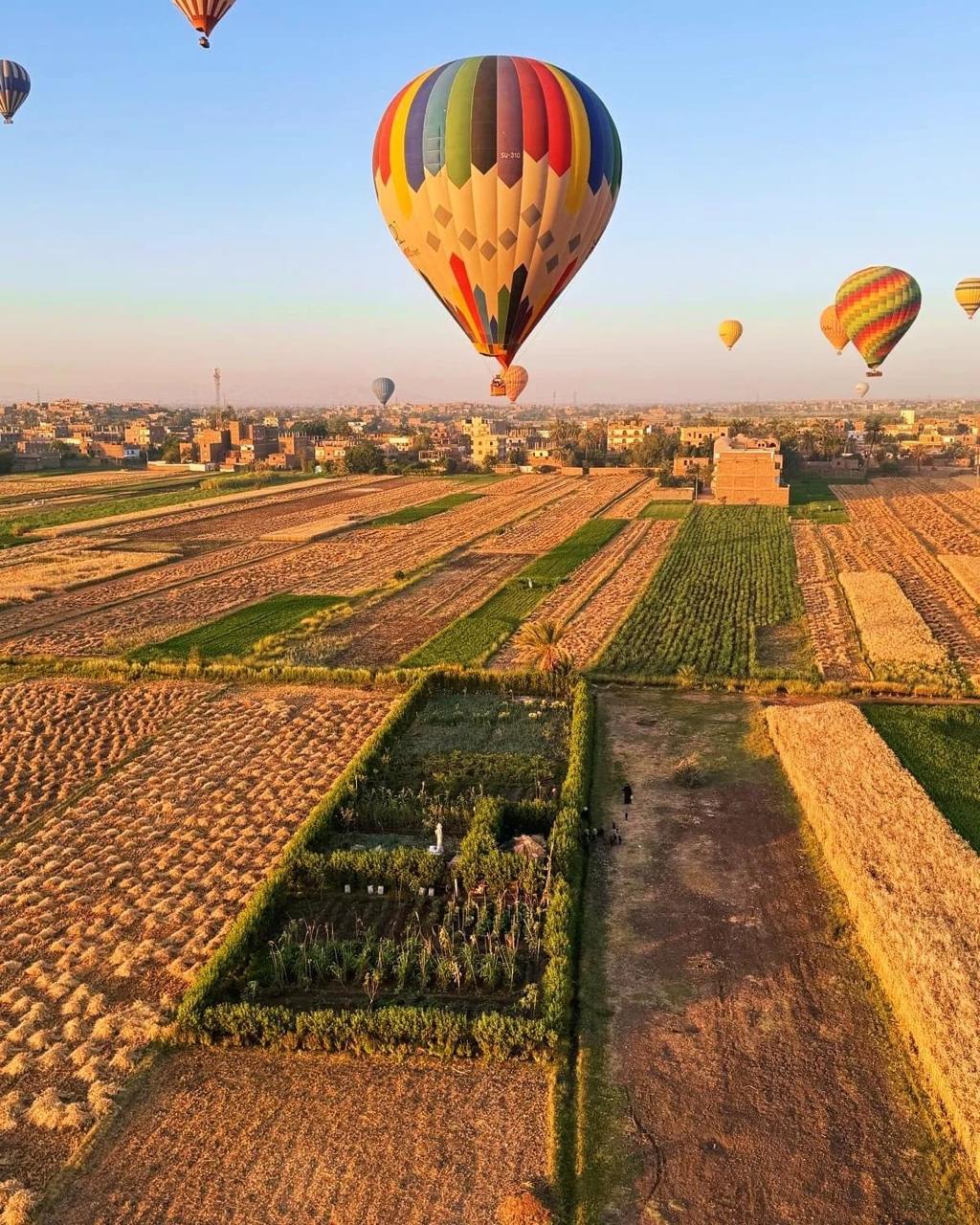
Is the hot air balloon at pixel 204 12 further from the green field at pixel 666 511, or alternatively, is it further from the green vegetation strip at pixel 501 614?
the green field at pixel 666 511

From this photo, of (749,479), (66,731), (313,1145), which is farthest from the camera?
(749,479)

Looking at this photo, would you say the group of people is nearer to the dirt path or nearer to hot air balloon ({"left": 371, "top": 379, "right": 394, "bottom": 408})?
the dirt path

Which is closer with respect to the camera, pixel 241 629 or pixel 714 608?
pixel 241 629

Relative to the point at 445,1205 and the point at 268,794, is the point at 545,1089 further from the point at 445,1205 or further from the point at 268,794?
the point at 268,794

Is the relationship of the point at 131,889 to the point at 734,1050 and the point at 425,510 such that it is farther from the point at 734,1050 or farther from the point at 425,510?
the point at 425,510

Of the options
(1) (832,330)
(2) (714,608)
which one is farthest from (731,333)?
(2) (714,608)
